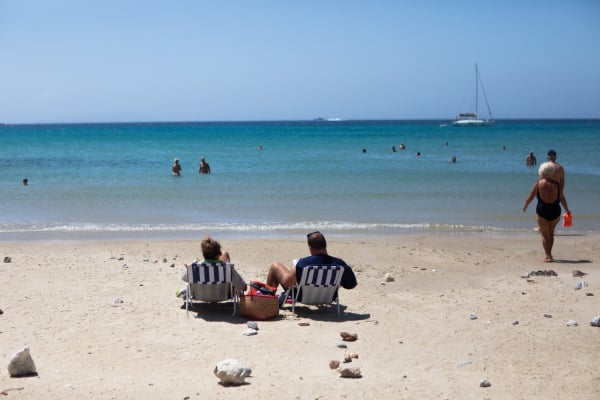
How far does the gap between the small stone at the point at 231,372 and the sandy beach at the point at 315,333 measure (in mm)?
75

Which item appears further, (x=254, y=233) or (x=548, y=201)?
(x=254, y=233)

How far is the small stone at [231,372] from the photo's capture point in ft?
18.2

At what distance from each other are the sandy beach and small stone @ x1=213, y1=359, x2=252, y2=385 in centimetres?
8

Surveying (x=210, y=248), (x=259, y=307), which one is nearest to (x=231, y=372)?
(x=259, y=307)

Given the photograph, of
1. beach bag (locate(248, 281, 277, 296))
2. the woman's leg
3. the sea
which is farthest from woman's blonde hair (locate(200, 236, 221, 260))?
the sea

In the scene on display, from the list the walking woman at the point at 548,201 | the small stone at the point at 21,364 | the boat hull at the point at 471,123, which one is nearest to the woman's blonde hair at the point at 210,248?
the small stone at the point at 21,364

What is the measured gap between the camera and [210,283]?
7.82 m

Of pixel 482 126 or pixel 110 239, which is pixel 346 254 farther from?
pixel 482 126

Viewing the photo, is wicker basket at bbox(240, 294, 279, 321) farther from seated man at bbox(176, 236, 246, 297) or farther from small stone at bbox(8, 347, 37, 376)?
small stone at bbox(8, 347, 37, 376)

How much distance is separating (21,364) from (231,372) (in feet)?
5.83

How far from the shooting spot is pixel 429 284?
9.83 metres

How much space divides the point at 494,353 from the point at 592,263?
231 inches

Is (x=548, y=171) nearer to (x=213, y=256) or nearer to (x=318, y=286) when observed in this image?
(x=318, y=286)

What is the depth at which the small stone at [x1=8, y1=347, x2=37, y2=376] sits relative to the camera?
5645 mm
